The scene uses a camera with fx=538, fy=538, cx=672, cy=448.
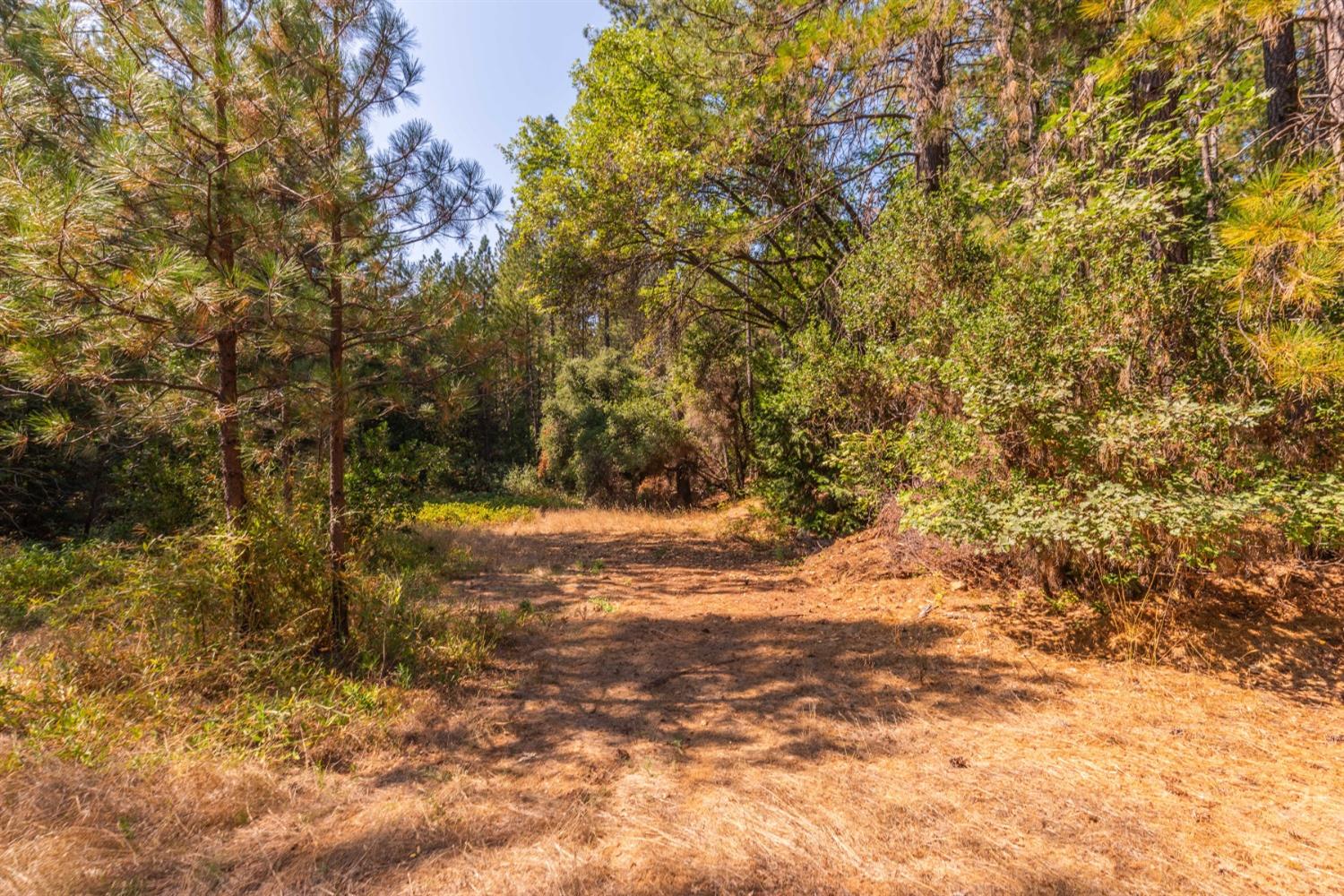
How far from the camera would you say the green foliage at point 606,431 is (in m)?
17.0

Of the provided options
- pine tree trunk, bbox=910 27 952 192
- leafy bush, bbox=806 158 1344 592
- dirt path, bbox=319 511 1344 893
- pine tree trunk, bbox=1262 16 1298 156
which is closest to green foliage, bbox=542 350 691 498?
pine tree trunk, bbox=910 27 952 192

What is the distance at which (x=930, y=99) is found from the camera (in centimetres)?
635

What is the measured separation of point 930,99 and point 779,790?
24.0 ft

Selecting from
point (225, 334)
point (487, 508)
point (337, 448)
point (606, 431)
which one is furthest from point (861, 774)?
point (606, 431)

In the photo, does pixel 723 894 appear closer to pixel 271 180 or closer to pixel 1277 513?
pixel 1277 513

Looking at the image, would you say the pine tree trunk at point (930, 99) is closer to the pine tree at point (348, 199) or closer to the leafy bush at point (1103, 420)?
the leafy bush at point (1103, 420)

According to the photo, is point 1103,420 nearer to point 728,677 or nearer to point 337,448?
point 728,677

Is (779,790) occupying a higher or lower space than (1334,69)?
lower

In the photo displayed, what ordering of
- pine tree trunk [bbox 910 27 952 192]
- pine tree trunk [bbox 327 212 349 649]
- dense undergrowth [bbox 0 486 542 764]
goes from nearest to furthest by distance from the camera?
dense undergrowth [bbox 0 486 542 764]
pine tree trunk [bbox 327 212 349 649]
pine tree trunk [bbox 910 27 952 192]

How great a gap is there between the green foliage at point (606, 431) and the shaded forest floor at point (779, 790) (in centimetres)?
1234

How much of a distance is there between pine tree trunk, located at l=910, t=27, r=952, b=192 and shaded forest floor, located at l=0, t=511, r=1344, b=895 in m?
5.37

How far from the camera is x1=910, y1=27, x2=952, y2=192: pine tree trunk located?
618cm

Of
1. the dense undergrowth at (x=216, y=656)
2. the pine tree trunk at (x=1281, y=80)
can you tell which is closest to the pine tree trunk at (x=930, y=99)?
the pine tree trunk at (x=1281, y=80)

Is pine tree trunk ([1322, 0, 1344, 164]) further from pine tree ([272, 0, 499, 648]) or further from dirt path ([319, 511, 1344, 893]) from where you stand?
pine tree ([272, 0, 499, 648])
